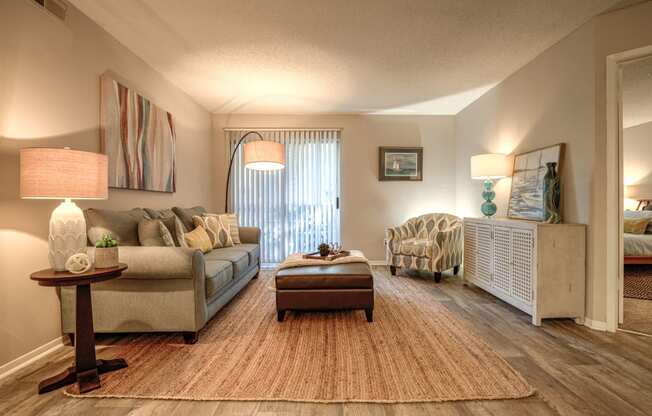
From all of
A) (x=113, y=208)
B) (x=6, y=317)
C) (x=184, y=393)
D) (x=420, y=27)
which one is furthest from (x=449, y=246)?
(x=6, y=317)

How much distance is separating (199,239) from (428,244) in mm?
2884

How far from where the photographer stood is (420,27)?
7.86ft

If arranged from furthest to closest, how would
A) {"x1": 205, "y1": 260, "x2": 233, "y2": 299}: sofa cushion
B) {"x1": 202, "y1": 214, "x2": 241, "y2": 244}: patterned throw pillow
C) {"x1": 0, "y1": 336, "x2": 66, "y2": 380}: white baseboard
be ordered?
{"x1": 202, "y1": 214, "x2": 241, "y2": 244}: patterned throw pillow
{"x1": 205, "y1": 260, "x2": 233, "y2": 299}: sofa cushion
{"x1": 0, "y1": 336, "x2": 66, "y2": 380}: white baseboard

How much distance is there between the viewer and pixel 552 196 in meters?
2.49

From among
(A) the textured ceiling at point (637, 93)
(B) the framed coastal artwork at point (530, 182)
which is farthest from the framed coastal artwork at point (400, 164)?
(A) the textured ceiling at point (637, 93)

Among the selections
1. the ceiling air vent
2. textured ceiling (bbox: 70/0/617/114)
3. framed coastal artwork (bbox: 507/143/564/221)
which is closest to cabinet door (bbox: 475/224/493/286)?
framed coastal artwork (bbox: 507/143/564/221)

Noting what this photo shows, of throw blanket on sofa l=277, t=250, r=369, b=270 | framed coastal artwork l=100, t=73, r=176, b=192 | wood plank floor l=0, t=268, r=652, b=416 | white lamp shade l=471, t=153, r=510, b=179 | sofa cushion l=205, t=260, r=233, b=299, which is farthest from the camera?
white lamp shade l=471, t=153, r=510, b=179

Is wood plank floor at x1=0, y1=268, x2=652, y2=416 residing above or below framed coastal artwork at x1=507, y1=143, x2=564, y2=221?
Result: below

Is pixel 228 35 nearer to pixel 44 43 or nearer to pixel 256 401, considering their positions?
pixel 44 43

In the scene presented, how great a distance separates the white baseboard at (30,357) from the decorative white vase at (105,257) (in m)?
0.86

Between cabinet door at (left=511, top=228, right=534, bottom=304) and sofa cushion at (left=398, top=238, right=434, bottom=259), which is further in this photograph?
sofa cushion at (left=398, top=238, right=434, bottom=259)

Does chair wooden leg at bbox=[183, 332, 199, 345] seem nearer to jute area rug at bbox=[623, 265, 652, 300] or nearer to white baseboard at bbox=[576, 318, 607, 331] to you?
white baseboard at bbox=[576, 318, 607, 331]

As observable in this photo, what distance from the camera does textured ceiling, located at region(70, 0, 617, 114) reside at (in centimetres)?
217

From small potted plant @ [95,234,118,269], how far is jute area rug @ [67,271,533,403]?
27.4 inches
